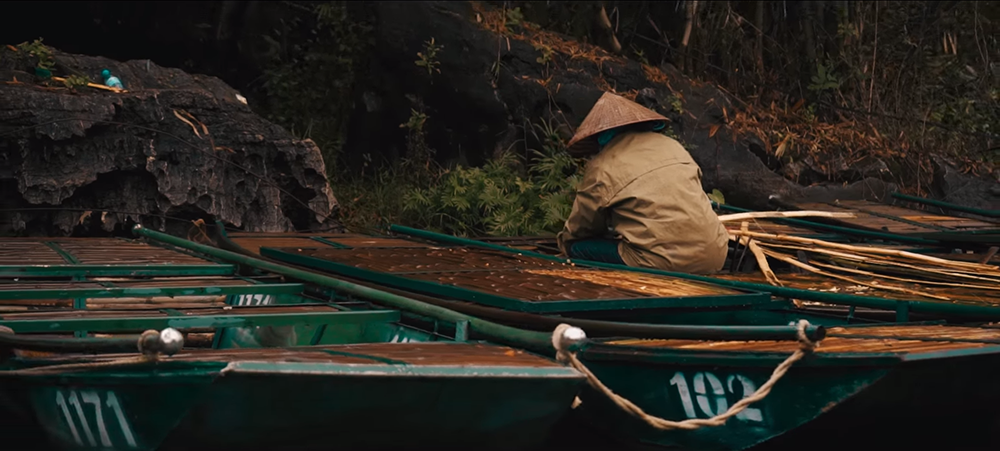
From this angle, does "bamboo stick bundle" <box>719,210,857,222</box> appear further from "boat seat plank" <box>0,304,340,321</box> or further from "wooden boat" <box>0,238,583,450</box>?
"wooden boat" <box>0,238,583,450</box>

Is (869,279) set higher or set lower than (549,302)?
lower

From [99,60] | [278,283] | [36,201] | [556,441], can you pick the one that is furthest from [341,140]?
[556,441]

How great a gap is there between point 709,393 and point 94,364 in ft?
5.23

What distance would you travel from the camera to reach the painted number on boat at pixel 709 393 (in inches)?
113

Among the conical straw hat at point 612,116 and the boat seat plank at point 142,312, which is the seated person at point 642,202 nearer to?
the conical straw hat at point 612,116

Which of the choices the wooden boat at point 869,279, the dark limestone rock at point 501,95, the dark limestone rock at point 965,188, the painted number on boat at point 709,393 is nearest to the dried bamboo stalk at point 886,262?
the wooden boat at point 869,279

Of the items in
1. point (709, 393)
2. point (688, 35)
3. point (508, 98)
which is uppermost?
point (688, 35)

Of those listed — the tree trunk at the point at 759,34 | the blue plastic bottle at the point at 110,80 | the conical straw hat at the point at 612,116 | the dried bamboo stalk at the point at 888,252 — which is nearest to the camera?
the dried bamboo stalk at the point at 888,252

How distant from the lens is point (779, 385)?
9.46 ft

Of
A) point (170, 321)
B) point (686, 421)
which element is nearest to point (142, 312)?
point (170, 321)

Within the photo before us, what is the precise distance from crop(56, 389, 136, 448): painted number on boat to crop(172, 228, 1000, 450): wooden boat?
3.83ft

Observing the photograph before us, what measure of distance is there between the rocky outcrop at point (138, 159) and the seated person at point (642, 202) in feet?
6.38

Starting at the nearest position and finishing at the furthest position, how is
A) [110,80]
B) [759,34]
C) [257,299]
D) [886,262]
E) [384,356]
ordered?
1. [384,356]
2. [257,299]
3. [886,262]
4. [110,80]
5. [759,34]

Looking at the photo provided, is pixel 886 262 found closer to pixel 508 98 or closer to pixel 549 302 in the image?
pixel 549 302
